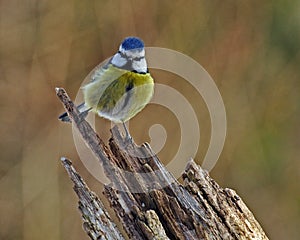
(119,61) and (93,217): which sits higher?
(119,61)

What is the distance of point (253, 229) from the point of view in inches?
61.4

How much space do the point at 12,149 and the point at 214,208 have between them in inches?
50.3

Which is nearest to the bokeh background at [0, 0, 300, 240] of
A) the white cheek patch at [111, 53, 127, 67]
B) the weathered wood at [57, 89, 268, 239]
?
the white cheek patch at [111, 53, 127, 67]

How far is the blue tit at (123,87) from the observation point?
1.85 meters

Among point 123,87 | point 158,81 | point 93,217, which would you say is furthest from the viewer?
point 158,81

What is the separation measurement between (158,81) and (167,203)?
125 centimetres

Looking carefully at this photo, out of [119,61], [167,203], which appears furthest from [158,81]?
[167,203]

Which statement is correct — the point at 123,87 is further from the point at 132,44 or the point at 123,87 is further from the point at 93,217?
the point at 93,217

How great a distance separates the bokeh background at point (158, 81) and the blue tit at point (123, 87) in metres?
0.71

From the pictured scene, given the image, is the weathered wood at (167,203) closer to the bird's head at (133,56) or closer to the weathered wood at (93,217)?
the weathered wood at (93,217)

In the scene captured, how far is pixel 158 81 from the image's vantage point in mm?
2740

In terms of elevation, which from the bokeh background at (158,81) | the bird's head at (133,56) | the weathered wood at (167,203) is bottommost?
the weathered wood at (167,203)

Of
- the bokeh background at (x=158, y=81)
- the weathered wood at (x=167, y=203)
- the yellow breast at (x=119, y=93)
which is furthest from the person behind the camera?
the bokeh background at (x=158, y=81)

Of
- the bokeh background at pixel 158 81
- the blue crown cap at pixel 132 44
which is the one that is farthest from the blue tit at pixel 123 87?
the bokeh background at pixel 158 81
